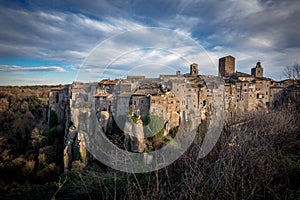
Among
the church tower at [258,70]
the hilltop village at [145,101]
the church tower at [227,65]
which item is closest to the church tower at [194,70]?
the hilltop village at [145,101]

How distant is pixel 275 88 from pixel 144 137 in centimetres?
1722

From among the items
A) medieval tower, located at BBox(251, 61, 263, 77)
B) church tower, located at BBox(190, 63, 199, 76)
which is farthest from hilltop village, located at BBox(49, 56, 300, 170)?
medieval tower, located at BBox(251, 61, 263, 77)

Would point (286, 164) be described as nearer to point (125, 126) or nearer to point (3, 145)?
point (125, 126)

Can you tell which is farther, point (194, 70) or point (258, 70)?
point (258, 70)

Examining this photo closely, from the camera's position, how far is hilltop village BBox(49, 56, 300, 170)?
15109 mm

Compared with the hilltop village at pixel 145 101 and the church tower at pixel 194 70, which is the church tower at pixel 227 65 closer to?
the hilltop village at pixel 145 101

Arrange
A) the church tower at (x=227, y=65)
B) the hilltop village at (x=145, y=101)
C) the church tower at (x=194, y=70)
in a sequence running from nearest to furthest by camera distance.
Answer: the hilltop village at (x=145, y=101) → the church tower at (x=194, y=70) → the church tower at (x=227, y=65)

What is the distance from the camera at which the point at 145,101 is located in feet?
50.8

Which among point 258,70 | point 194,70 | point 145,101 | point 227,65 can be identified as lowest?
point 145,101

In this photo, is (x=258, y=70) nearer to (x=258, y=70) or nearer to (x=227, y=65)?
(x=258, y=70)

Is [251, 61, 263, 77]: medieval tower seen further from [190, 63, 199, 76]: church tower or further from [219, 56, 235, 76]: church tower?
[190, 63, 199, 76]: church tower

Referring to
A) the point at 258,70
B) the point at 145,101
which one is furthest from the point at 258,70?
the point at 145,101

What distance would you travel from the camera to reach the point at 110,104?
16.6m

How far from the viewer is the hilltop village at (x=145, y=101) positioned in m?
15.1
